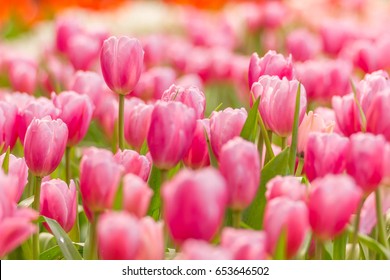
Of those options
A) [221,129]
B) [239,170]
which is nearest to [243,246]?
[239,170]

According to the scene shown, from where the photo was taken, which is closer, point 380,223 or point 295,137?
point 380,223

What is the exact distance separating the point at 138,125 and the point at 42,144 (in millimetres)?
273

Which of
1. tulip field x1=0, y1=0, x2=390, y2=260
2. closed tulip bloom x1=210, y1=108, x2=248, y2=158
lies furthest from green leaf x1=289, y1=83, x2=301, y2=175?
closed tulip bloom x1=210, y1=108, x2=248, y2=158

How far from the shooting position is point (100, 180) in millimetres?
1197

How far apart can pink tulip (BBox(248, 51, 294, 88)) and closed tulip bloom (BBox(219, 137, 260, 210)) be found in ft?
1.59

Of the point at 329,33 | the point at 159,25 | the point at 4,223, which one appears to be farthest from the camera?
the point at 159,25

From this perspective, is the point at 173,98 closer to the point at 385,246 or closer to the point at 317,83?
the point at 385,246

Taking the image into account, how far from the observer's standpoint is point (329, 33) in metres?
3.17

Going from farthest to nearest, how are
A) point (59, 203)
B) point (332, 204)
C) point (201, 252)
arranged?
point (59, 203) → point (332, 204) → point (201, 252)

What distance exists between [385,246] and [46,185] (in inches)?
21.4

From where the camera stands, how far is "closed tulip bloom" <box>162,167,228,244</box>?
97 cm

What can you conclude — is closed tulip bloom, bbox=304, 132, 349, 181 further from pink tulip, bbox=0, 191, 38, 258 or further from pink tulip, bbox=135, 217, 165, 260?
pink tulip, bbox=0, 191, 38, 258

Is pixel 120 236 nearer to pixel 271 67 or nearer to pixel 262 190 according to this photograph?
pixel 262 190
